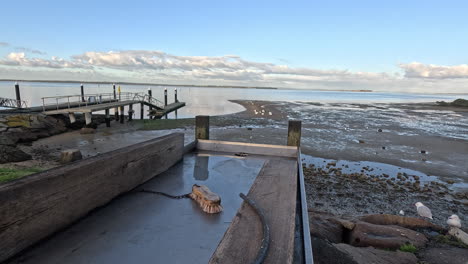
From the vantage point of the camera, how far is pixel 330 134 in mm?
20203

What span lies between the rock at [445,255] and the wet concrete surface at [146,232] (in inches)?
146

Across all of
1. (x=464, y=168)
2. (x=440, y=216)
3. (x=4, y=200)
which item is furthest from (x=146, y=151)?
(x=464, y=168)

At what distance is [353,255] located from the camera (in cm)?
483

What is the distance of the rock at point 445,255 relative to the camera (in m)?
4.92

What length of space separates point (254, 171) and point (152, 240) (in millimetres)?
2979

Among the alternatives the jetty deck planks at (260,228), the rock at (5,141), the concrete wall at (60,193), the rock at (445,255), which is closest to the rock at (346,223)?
the rock at (445,255)

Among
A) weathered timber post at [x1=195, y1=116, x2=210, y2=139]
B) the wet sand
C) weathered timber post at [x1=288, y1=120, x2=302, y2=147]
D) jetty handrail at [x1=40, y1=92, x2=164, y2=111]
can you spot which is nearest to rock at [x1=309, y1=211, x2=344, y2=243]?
the wet sand

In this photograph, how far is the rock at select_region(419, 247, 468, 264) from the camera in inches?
194

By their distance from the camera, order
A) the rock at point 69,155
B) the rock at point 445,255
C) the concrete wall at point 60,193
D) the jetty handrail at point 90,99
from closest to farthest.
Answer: the concrete wall at point 60,193, the rock at point 445,255, the rock at point 69,155, the jetty handrail at point 90,99

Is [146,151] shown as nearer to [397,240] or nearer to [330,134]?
[397,240]

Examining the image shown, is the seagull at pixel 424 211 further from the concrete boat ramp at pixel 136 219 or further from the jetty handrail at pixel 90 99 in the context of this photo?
the jetty handrail at pixel 90 99

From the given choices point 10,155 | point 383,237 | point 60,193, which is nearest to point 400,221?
point 383,237

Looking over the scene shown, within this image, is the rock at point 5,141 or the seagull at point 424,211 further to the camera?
the rock at point 5,141

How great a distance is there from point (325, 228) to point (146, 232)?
13.9 ft
